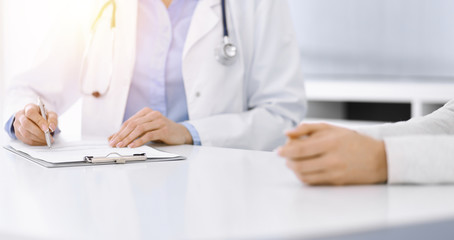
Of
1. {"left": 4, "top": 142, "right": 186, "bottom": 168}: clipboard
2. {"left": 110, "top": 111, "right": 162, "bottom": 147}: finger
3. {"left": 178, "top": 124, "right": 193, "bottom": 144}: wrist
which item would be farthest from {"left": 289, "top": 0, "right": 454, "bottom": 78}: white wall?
A: {"left": 4, "top": 142, "right": 186, "bottom": 168}: clipboard

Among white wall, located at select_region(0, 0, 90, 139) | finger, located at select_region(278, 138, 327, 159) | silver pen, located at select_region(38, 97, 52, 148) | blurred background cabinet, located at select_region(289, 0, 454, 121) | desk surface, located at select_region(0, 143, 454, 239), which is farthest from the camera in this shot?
white wall, located at select_region(0, 0, 90, 139)

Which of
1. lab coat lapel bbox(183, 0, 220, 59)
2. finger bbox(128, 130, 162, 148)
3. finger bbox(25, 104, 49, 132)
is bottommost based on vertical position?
finger bbox(128, 130, 162, 148)

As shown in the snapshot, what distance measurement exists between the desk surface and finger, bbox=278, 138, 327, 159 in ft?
0.16

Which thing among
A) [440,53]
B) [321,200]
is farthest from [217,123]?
[440,53]

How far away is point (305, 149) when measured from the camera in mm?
793

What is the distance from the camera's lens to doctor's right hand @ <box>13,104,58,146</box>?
138 centimetres

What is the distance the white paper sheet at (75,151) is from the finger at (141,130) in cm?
4

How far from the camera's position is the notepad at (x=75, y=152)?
111 cm

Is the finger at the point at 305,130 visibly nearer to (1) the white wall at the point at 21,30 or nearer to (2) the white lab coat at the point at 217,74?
(2) the white lab coat at the point at 217,74

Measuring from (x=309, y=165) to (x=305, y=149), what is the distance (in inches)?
1.0

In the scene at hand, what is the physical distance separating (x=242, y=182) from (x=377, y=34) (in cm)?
257

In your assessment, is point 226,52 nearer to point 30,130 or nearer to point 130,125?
point 130,125

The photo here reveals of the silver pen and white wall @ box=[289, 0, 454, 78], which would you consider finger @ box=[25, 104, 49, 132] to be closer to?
the silver pen

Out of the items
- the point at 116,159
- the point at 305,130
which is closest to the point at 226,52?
the point at 116,159
